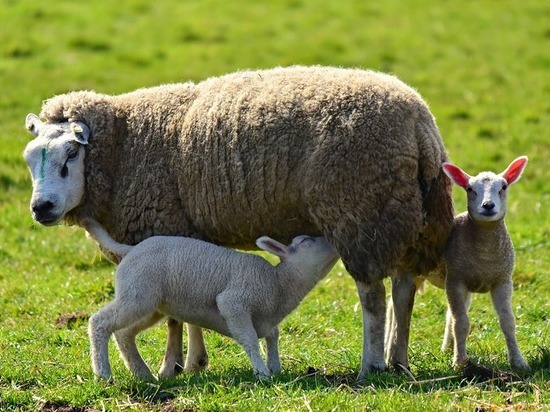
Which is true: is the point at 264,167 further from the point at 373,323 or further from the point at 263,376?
the point at 263,376

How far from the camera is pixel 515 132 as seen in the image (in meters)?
13.8

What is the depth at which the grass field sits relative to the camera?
6293 mm

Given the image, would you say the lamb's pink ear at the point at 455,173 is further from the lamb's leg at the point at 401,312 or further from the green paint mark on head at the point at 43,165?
the green paint mark on head at the point at 43,165

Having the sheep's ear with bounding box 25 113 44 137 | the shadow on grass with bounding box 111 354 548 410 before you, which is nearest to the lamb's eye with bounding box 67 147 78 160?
the sheep's ear with bounding box 25 113 44 137

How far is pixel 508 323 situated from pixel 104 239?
2.59 m

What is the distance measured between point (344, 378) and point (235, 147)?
5.21ft

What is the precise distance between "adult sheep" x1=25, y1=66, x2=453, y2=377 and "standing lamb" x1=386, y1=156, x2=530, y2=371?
0.14 m

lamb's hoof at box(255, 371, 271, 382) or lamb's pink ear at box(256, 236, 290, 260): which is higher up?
lamb's pink ear at box(256, 236, 290, 260)

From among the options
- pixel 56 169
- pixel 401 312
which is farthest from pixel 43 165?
pixel 401 312

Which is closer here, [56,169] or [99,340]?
[99,340]

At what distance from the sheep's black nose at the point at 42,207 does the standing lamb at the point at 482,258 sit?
247 centimetres

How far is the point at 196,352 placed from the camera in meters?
7.45

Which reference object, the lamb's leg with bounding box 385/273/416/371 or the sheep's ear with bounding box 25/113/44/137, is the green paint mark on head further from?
the lamb's leg with bounding box 385/273/416/371

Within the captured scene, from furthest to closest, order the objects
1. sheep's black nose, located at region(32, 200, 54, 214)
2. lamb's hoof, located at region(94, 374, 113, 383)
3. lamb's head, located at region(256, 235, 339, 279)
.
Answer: sheep's black nose, located at region(32, 200, 54, 214), lamb's head, located at region(256, 235, 339, 279), lamb's hoof, located at region(94, 374, 113, 383)
